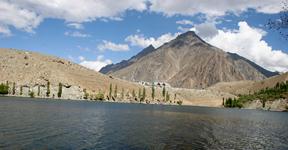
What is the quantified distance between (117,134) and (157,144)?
1250 centimetres

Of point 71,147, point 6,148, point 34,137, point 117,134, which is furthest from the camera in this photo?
point 117,134

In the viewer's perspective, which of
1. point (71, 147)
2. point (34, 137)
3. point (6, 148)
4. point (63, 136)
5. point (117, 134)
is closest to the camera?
point (6, 148)

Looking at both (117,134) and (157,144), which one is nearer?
(157,144)

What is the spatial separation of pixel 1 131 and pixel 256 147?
151 ft

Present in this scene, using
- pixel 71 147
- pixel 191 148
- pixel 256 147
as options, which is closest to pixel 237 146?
pixel 256 147

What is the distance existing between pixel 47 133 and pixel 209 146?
29090 millimetres

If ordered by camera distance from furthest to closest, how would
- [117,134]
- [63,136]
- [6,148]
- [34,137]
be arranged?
[117,134] < [63,136] < [34,137] < [6,148]

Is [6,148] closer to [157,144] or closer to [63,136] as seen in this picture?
[63,136]

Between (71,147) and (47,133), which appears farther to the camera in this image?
(47,133)

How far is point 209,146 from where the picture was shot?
217 ft

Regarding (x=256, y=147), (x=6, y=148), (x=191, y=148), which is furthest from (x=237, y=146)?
(x=6, y=148)

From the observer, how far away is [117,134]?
74.4 m

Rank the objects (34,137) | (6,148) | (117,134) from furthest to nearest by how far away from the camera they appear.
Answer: (117,134), (34,137), (6,148)

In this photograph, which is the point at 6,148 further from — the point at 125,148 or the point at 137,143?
the point at 137,143
